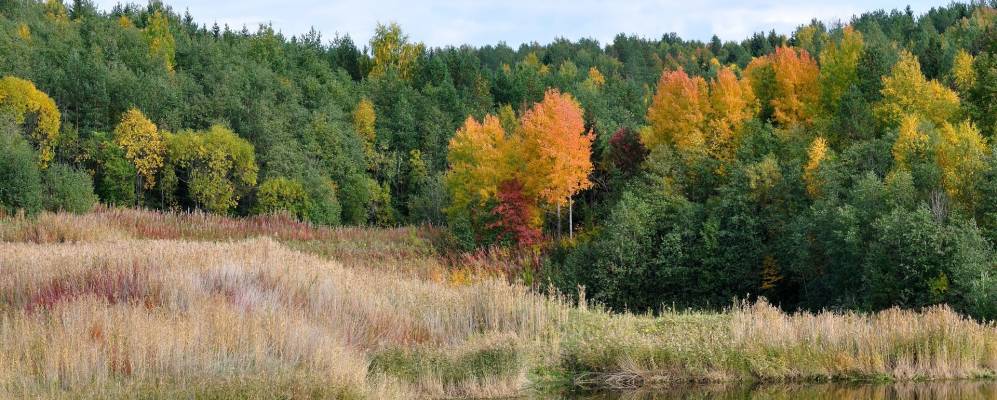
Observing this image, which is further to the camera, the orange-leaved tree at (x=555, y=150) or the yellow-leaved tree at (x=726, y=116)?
the yellow-leaved tree at (x=726, y=116)

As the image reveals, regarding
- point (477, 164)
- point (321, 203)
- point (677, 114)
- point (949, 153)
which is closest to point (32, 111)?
point (321, 203)

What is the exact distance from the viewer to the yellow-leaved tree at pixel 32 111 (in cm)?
6334

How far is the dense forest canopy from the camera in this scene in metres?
35.1

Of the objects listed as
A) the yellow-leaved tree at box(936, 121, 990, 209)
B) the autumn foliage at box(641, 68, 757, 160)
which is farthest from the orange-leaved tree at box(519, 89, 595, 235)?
the yellow-leaved tree at box(936, 121, 990, 209)

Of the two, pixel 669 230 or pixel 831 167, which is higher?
pixel 831 167

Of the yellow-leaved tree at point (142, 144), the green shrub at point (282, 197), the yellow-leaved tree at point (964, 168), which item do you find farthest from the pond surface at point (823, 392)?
the yellow-leaved tree at point (142, 144)

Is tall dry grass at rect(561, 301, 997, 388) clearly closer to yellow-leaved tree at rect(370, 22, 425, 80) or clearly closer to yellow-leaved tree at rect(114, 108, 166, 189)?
yellow-leaved tree at rect(114, 108, 166, 189)

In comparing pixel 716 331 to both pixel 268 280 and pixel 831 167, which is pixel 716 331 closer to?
pixel 268 280

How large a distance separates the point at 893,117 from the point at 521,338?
32.3 meters

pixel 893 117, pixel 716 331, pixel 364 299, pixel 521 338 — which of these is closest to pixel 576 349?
pixel 521 338

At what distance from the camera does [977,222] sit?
113ft

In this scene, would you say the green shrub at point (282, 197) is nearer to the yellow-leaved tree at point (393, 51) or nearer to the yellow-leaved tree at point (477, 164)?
the yellow-leaved tree at point (477, 164)

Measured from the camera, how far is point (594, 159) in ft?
182

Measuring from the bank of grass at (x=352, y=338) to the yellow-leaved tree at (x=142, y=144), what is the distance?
149ft
